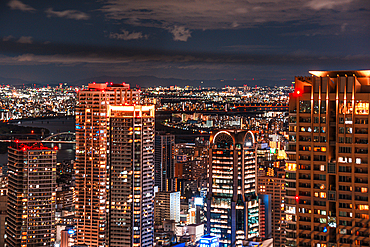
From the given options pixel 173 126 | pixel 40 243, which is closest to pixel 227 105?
pixel 173 126

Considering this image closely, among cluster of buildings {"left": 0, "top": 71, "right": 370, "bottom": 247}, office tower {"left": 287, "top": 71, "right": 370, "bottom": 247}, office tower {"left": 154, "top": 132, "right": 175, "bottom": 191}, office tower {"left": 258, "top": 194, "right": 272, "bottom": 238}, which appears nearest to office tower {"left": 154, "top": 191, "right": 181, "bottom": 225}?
cluster of buildings {"left": 0, "top": 71, "right": 370, "bottom": 247}

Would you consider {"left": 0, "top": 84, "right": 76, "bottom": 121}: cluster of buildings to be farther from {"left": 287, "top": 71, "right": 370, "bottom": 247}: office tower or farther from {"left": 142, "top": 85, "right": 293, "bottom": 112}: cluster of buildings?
{"left": 287, "top": 71, "right": 370, "bottom": 247}: office tower

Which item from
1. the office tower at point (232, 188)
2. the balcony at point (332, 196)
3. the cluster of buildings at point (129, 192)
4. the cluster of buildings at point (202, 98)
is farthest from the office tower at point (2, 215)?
the balcony at point (332, 196)

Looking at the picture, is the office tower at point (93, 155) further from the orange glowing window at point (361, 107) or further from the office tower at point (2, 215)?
the orange glowing window at point (361, 107)

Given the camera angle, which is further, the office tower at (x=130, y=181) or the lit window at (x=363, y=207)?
the office tower at (x=130, y=181)

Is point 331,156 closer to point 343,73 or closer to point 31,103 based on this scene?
point 343,73

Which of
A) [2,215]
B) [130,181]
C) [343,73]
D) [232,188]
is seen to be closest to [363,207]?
[343,73]
